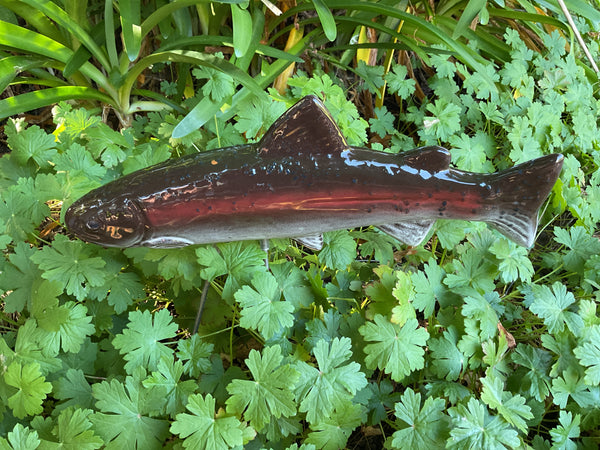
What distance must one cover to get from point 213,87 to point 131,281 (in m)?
0.62

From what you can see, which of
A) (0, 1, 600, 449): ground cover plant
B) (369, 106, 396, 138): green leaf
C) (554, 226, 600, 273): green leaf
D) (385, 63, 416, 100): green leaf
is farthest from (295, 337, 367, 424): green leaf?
(385, 63, 416, 100): green leaf

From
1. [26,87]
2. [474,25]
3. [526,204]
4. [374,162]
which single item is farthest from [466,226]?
[26,87]

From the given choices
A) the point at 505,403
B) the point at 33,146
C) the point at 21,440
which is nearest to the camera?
the point at 21,440

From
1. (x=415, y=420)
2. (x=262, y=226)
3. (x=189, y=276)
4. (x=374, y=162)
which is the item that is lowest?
(x=415, y=420)

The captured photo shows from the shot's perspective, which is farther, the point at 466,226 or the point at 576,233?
the point at 576,233

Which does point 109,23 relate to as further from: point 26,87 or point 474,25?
point 474,25

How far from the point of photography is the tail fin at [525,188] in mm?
989

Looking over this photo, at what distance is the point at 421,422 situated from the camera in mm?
1137

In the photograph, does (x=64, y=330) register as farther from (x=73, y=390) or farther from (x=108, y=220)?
(x=108, y=220)

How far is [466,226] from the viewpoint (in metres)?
1.42

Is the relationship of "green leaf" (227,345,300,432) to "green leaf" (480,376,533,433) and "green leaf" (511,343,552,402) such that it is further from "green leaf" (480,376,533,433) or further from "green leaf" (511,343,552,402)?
"green leaf" (511,343,552,402)

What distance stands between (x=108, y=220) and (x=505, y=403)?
100 centimetres

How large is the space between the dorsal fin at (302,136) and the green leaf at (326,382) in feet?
1.40

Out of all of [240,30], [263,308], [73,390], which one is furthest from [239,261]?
[240,30]
